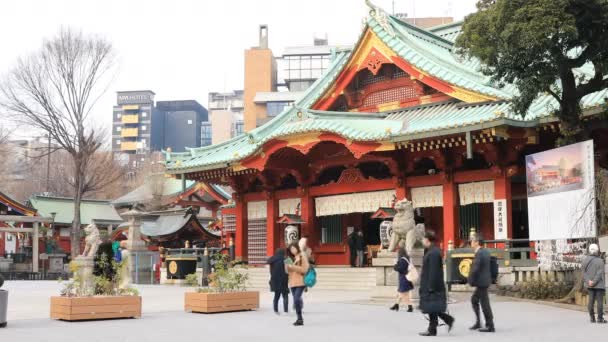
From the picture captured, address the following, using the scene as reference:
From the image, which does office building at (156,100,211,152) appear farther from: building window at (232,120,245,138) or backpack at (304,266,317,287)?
backpack at (304,266,317,287)

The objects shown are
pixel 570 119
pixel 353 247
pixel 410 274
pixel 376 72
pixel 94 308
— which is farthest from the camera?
pixel 353 247

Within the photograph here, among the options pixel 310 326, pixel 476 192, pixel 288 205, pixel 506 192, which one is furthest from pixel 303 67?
pixel 310 326

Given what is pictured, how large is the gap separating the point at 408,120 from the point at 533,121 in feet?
17.9

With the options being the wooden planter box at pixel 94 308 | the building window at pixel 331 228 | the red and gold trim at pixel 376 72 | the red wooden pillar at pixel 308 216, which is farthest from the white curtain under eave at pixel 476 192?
the wooden planter box at pixel 94 308

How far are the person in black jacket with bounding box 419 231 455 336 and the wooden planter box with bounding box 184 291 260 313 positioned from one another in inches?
211

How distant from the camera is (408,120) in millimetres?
24719

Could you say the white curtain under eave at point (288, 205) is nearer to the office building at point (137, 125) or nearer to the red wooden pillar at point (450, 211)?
the red wooden pillar at point (450, 211)

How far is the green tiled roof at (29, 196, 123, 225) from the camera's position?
5456 cm

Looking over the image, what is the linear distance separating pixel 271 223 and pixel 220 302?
14.4 m

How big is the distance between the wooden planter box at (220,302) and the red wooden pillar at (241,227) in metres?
15.1

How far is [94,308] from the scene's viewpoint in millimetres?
13758

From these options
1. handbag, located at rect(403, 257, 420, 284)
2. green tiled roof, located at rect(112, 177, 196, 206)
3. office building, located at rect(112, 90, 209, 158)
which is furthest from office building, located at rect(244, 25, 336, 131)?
handbag, located at rect(403, 257, 420, 284)

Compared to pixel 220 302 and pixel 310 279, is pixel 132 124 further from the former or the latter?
pixel 310 279

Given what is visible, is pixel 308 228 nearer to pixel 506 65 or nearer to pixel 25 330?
pixel 506 65
